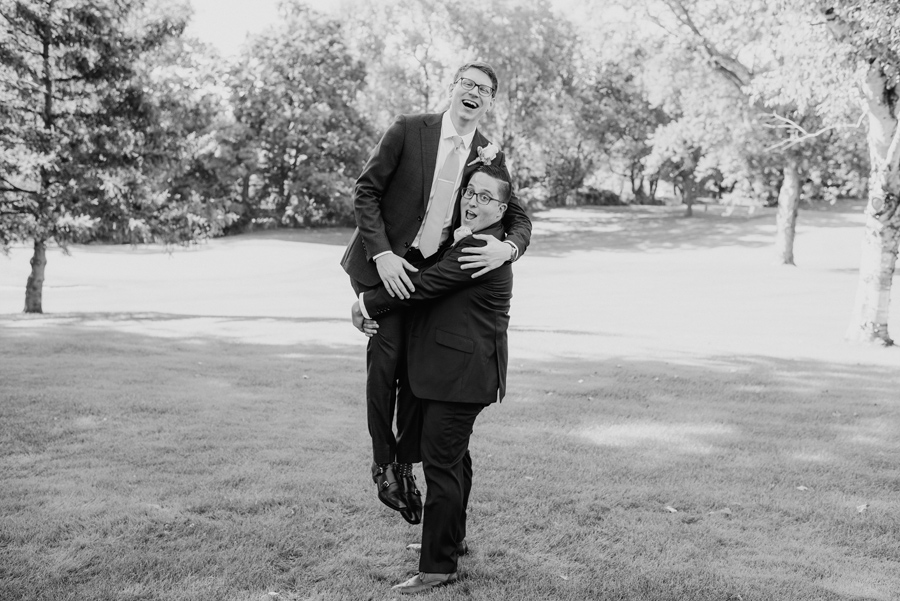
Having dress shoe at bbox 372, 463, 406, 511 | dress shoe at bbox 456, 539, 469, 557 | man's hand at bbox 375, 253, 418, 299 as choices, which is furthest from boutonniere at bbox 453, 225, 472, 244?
dress shoe at bbox 456, 539, 469, 557

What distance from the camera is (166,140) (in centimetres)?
1750

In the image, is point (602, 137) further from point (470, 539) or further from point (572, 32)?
point (470, 539)

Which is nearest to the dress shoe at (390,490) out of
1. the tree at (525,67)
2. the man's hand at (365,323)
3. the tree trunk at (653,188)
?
the man's hand at (365,323)

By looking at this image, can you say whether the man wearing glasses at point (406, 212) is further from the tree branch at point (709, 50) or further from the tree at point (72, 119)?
the tree branch at point (709, 50)

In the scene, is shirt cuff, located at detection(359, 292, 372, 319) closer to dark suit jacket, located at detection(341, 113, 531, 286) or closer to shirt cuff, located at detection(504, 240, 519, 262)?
dark suit jacket, located at detection(341, 113, 531, 286)

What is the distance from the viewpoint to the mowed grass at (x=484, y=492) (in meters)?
3.84

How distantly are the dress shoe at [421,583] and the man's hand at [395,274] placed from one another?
138 cm

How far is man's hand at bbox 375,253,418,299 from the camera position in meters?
3.71

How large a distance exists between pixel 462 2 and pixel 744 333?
31939 millimetres

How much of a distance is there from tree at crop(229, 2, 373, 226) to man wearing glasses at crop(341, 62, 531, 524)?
3961 centimetres

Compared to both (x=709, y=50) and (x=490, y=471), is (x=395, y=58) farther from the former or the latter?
(x=490, y=471)

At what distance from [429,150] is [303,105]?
4187cm

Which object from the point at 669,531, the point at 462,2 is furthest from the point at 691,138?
the point at 669,531

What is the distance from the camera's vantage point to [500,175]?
12.5 ft
